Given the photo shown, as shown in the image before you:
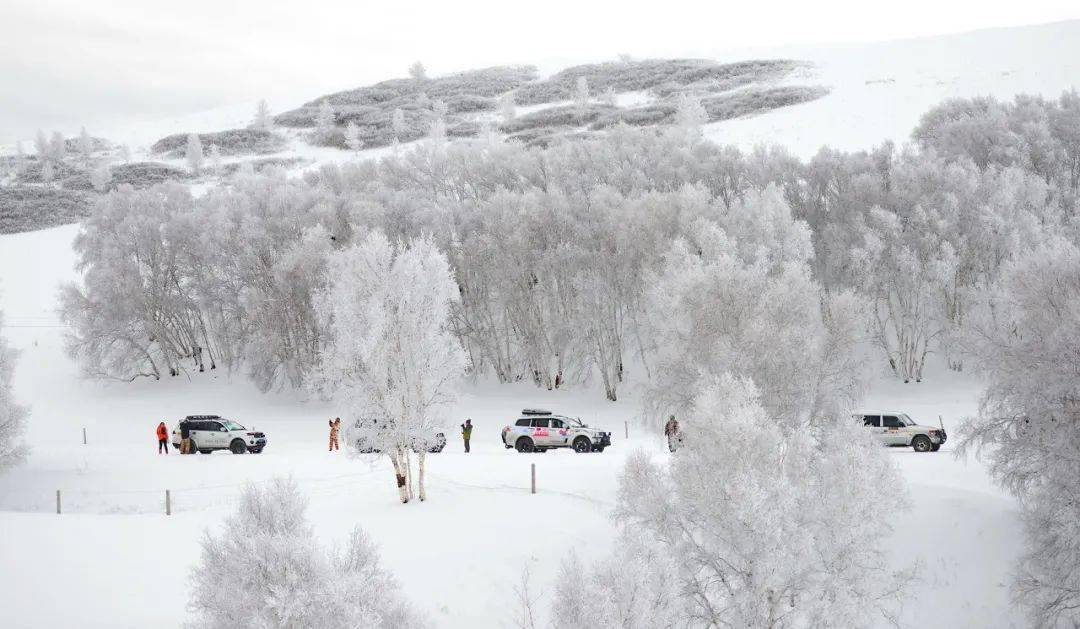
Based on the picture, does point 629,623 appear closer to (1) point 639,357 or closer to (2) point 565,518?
(2) point 565,518

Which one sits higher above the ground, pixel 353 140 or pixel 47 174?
pixel 353 140

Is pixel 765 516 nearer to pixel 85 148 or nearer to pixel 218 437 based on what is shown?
pixel 218 437

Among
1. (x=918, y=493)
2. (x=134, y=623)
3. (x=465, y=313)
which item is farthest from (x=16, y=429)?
(x=918, y=493)

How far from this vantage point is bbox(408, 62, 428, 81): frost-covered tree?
18225 centimetres

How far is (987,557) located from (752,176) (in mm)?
29496

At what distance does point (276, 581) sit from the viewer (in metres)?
12.1

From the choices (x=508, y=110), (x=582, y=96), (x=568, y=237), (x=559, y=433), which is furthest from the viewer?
(x=508, y=110)

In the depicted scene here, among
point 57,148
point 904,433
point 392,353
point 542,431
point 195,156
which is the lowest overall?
point 542,431

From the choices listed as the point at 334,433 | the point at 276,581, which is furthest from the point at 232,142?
the point at 276,581

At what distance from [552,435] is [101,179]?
103 meters

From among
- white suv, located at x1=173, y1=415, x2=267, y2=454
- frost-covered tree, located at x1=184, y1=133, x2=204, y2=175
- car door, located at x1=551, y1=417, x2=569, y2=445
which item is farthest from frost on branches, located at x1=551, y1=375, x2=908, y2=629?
frost-covered tree, located at x1=184, y1=133, x2=204, y2=175

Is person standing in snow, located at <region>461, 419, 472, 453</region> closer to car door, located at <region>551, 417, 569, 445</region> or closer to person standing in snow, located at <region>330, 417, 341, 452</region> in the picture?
car door, located at <region>551, 417, 569, 445</region>

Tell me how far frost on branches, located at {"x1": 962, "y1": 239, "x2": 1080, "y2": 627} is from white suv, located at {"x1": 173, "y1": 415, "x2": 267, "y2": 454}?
24812 mm

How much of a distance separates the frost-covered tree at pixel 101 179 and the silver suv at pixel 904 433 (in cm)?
11022
